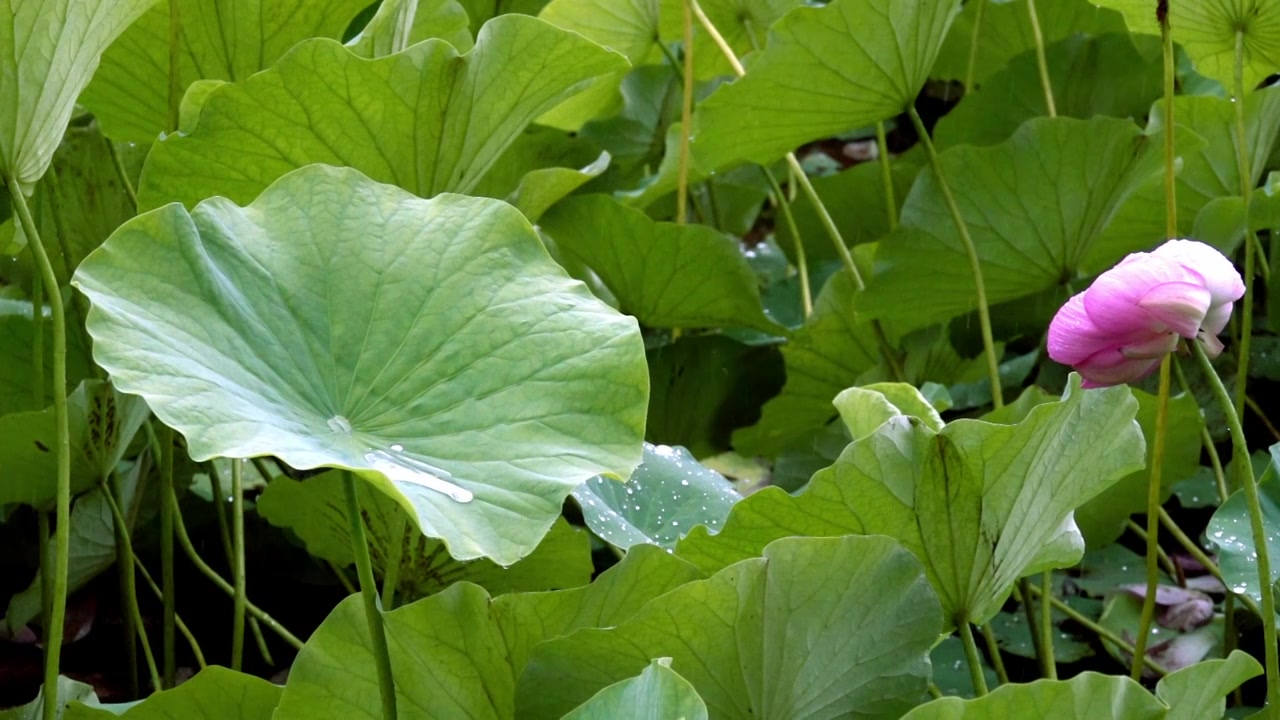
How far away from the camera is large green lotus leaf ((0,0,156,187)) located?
2.32ft

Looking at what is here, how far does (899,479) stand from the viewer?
732 mm

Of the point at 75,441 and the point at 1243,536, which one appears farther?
the point at 75,441

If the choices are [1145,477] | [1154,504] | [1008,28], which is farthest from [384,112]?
[1008,28]

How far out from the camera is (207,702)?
746 millimetres

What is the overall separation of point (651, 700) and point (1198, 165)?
3.01 ft

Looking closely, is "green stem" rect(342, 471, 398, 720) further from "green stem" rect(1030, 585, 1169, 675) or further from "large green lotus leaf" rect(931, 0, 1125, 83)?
"large green lotus leaf" rect(931, 0, 1125, 83)

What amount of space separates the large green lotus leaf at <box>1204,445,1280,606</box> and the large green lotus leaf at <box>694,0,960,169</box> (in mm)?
435

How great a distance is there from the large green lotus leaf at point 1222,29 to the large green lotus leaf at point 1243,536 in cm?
34

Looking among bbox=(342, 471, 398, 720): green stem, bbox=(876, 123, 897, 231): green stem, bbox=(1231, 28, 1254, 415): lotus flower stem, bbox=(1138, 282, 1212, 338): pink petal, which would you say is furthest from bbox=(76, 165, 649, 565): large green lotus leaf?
bbox=(876, 123, 897, 231): green stem

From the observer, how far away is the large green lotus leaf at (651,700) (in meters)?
0.53

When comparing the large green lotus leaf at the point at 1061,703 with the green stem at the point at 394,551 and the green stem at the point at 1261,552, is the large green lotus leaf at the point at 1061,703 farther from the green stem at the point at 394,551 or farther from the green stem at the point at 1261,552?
the green stem at the point at 394,551

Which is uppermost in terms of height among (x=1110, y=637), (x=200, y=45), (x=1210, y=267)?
(x=200, y=45)

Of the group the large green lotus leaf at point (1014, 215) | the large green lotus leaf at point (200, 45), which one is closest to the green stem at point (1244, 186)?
the large green lotus leaf at point (1014, 215)

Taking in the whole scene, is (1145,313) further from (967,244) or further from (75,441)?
(75,441)
